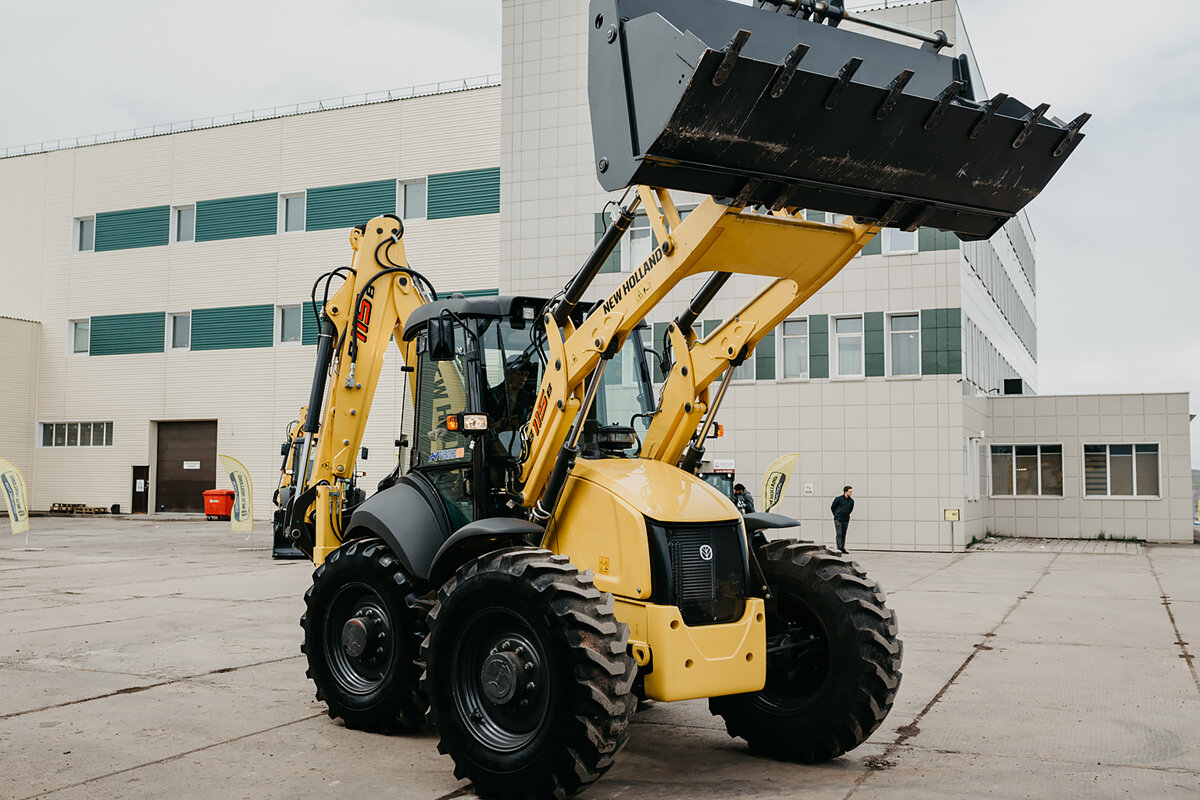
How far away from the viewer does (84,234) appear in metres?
40.0

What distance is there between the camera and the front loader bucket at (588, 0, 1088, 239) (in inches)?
197

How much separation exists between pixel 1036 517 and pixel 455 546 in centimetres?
2883

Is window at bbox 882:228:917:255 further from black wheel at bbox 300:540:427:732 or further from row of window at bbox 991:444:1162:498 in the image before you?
Answer: black wheel at bbox 300:540:427:732

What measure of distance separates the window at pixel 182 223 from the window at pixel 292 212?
12.7ft

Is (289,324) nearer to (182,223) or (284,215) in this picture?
(284,215)

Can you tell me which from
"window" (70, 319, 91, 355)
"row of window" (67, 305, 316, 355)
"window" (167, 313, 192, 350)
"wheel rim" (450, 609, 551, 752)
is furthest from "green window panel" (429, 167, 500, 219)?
"wheel rim" (450, 609, 551, 752)

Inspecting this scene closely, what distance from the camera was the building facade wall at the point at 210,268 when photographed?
3484cm

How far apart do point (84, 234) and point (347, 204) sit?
→ 38.0 ft

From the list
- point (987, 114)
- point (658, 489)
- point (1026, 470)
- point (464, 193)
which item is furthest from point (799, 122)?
point (464, 193)

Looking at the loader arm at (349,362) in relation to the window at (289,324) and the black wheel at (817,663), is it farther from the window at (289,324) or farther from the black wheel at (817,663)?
the window at (289,324)

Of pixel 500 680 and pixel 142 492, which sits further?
pixel 142 492

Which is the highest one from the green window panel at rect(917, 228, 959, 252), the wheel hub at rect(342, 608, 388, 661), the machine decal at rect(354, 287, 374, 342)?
the green window panel at rect(917, 228, 959, 252)

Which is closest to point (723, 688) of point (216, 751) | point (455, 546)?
point (455, 546)

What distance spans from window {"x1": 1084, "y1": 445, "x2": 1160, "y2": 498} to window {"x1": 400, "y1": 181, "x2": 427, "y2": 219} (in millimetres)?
22008
